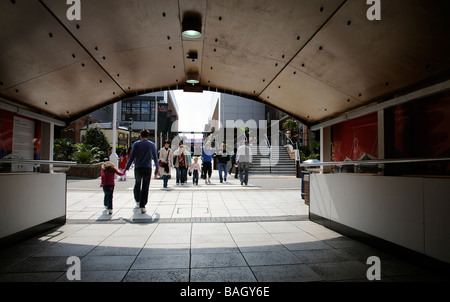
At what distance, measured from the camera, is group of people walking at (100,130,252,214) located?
669 centimetres

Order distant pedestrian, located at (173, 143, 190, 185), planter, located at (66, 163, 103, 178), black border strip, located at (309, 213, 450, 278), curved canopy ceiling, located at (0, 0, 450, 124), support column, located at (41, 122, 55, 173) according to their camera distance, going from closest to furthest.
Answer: black border strip, located at (309, 213, 450, 278)
curved canopy ceiling, located at (0, 0, 450, 124)
support column, located at (41, 122, 55, 173)
distant pedestrian, located at (173, 143, 190, 185)
planter, located at (66, 163, 103, 178)

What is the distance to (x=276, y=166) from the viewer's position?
65.2 feet

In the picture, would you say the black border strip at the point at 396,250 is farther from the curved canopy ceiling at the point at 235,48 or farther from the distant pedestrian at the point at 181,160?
the distant pedestrian at the point at 181,160

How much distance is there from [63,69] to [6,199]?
209 centimetres

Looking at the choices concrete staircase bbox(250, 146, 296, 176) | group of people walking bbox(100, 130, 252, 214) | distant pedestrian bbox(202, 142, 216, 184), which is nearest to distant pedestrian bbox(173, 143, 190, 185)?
group of people walking bbox(100, 130, 252, 214)

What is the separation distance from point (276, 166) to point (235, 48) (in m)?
15.5

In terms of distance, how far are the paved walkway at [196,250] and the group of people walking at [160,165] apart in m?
0.57

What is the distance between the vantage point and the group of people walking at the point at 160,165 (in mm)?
6691

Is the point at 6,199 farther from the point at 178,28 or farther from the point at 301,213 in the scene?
the point at 301,213

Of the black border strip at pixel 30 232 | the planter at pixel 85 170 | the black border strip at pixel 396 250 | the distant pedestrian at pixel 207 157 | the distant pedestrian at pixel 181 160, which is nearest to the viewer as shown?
the black border strip at pixel 396 250

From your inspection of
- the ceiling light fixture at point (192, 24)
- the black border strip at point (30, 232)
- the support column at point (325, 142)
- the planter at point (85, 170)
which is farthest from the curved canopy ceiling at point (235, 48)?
the planter at point (85, 170)

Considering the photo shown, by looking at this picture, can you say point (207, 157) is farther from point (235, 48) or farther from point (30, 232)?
point (30, 232)

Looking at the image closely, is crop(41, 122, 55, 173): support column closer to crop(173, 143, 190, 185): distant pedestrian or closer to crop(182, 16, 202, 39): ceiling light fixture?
crop(182, 16, 202, 39): ceiling light fixture

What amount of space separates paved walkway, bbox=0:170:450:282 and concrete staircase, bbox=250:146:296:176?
1231 centimetres
